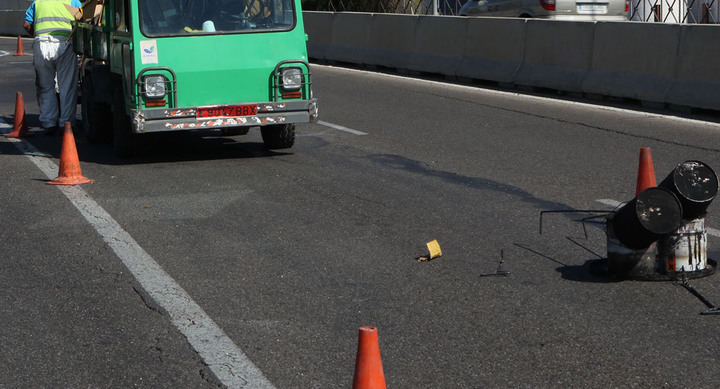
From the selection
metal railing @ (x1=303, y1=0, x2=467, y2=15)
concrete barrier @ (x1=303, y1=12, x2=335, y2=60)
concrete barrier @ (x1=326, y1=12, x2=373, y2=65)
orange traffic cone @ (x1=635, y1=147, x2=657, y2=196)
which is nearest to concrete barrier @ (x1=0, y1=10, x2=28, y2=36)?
metal railing @ (x1=303, y1=0, x2=467, y2=15)

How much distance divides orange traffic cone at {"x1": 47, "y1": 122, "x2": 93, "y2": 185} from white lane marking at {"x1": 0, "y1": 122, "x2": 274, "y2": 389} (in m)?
0.90

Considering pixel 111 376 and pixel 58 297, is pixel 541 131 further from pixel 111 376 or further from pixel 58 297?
pixel 111 376

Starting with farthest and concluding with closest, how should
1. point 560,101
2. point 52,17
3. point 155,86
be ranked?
1. point 560,101
2. point 52,17
3. point 155,86

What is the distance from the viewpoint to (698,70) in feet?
45.1

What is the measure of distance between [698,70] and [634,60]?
135cm

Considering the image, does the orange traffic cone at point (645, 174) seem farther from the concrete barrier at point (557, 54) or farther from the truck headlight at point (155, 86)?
the concrete barrier at point (557, 54)

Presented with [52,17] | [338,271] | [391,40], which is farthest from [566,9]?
[338,271]

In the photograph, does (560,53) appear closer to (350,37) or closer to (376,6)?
(350,37)

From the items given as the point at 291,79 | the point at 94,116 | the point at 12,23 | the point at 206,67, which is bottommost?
the point at 12,23

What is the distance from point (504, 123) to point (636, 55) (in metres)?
2.74

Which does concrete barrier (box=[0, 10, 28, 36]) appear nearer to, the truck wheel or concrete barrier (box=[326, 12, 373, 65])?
concrete barrier (box=[326, 12, 373, 65])

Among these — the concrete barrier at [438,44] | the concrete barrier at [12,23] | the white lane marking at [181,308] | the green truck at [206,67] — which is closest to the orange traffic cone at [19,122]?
the green truck at [206,67]

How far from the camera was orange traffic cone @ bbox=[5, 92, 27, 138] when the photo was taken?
12984 mm

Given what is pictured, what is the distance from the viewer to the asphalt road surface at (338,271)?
4.76 metres
